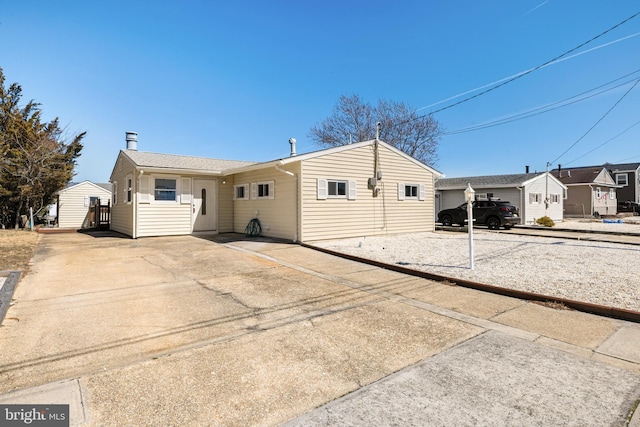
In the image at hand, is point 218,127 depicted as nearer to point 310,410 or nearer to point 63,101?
point 63,101

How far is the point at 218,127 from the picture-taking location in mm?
20312

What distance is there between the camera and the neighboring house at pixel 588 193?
29.1 metres

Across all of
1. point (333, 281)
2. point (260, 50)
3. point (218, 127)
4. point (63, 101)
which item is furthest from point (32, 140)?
point (333, 281)

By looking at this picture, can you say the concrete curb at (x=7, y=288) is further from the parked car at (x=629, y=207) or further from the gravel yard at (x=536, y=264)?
the parked car at (x=629, y=207)

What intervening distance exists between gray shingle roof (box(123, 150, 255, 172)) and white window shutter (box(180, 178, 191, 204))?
0.63 m

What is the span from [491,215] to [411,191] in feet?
21.3

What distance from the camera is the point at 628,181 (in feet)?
126

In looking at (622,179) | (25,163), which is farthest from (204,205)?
(622,179)

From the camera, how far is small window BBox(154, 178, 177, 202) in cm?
1278

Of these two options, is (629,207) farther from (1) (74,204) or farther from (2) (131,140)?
(1) (74,204)

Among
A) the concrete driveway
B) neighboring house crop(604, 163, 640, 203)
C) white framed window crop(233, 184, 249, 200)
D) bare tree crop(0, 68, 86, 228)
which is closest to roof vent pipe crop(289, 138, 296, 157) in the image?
white framed window crop(233, 184, 249, 200)

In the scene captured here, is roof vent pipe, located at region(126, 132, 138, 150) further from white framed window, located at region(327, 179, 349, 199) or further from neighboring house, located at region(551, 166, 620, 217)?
neighboring house, located at region(551, 166, 620, 217)

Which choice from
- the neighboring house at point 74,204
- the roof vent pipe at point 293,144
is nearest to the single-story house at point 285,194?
the roof vent pipe at point 293,144

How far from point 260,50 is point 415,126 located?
18.2m
